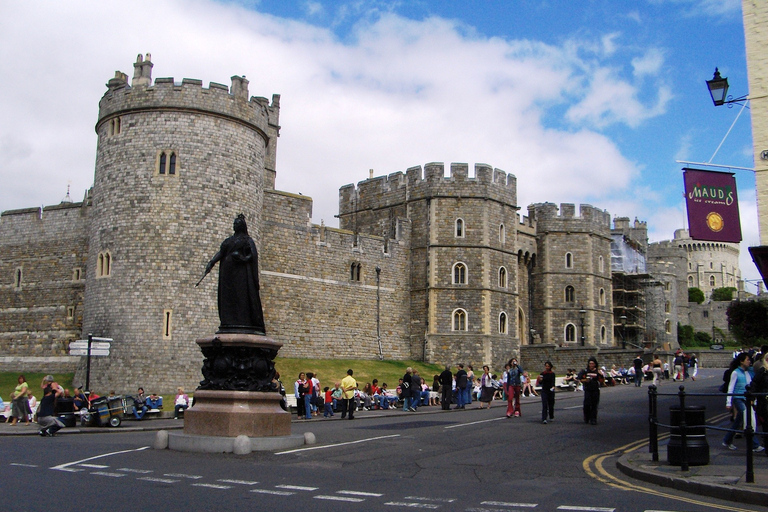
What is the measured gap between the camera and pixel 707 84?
16172mm

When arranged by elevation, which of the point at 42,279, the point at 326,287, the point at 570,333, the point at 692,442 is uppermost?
the point at 42,279

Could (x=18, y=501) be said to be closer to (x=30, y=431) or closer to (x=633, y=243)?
(x=30, y=431)

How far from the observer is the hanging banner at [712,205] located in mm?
15109

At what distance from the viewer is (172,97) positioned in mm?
29094

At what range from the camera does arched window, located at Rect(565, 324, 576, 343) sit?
1854 inches

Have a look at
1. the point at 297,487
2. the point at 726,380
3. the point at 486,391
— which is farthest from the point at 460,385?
the point at 297,487

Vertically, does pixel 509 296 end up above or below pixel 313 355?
above

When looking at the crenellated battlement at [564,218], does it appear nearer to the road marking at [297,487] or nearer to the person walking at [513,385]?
the person walking at [513,385]

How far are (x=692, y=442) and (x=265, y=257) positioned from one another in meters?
25.3

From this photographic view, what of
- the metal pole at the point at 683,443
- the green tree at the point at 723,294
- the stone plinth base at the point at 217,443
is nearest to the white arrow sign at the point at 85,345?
the stone plinth base at the point at 217,443

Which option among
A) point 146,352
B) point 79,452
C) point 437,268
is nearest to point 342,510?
point 79,452

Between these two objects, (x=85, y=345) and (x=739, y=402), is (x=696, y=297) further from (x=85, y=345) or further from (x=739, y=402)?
(x=739, y=402)

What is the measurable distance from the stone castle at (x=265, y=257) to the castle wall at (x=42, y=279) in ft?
0.25

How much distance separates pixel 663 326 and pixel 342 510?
183 feet
